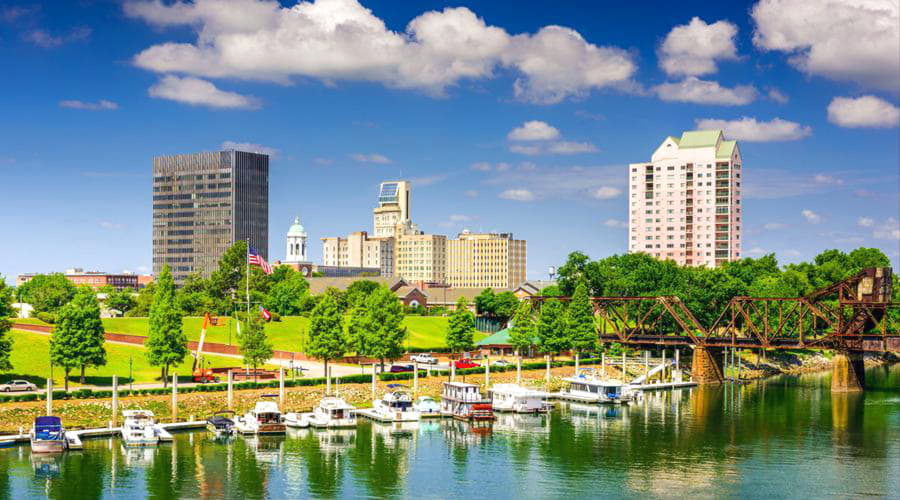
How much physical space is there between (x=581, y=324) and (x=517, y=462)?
67446 mm

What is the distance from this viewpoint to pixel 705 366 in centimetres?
14388

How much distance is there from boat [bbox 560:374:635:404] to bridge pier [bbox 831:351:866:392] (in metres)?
28.6

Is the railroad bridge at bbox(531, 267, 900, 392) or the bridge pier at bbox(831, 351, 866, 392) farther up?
the railroad bridge at bbox(531, 267, 900, 392)

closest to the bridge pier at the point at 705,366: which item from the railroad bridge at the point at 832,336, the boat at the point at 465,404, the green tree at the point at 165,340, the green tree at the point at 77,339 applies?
the railroad bridge at the point at 832,336

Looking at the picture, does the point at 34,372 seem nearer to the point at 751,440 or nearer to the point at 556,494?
the point at 556,494

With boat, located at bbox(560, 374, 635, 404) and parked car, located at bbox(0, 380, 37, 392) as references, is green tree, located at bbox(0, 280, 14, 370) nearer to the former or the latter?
parked car, located at bbox(0, 380, 37, 392)

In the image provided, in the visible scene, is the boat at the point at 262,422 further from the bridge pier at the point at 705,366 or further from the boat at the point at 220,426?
the bridge pier at the point at 705,366

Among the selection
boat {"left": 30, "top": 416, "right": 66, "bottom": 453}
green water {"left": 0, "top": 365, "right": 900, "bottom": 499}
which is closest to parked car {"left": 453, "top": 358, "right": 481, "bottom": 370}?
green water {"left": 0, "top": 365, "right": 900, "bottom": 499}

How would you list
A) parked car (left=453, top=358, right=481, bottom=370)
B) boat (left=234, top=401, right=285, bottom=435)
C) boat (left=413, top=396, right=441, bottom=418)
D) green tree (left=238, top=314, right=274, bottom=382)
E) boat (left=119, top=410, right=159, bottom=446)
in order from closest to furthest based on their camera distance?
boat (left=119, top=410, right=159, bottom=446) < boat (left=234, top=401, right=285, bottom=435) < boat (left=413, top=396, right=441, bottom=418) < green tree (left=238, top=314, right=274, bottom=382) < parked car (left=453, top=358, right=481, bottom=370)

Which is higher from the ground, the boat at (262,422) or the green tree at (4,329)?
the green tree at (4,329)

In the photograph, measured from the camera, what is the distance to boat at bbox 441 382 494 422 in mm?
105562

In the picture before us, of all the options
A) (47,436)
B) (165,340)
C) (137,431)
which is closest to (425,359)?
(165,340)

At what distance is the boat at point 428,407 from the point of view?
10750cm

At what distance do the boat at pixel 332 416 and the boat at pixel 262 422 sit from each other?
453 centimetres
